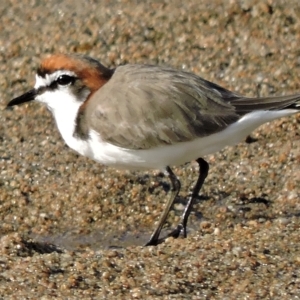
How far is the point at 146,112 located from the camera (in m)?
4.91

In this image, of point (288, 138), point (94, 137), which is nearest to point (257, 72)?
point (288, 138)

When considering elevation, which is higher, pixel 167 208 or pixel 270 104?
pixel 270 104

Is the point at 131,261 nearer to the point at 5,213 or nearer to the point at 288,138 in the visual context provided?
the point at 5,213

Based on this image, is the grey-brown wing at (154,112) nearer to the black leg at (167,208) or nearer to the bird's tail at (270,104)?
the bird's tail at (270,104)

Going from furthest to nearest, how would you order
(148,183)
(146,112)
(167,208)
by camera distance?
(148,183) < (167,208) < (146,112)

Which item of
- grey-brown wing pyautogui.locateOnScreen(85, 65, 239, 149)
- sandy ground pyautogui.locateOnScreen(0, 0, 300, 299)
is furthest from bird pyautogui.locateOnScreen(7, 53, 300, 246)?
sandy ground pyautogui.locateOnScreen(0, 0, 300, 299)

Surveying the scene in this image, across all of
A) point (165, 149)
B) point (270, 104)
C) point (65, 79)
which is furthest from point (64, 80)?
point (270, 104)

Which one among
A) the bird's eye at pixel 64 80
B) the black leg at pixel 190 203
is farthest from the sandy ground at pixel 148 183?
the bird's eye at pixel 64 80

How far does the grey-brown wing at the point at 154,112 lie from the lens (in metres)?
4.89

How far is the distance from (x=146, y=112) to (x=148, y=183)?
1.04 m

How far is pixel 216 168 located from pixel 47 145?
49.4 inches

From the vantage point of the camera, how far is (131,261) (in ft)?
14.7

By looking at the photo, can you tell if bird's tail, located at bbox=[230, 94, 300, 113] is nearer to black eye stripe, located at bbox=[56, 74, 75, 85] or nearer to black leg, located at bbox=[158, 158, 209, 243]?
black leg, located at bbox=[158, 158, 209, 243]

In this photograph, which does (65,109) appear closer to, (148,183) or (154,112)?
(154,112)
